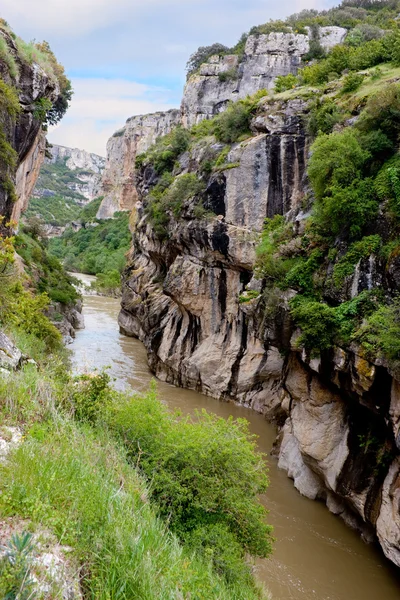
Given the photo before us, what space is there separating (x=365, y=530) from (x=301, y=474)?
2.33 metres

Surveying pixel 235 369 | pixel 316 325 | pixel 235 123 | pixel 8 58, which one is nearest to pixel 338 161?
pixel 316 325

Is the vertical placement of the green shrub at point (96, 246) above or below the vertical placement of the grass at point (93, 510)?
above

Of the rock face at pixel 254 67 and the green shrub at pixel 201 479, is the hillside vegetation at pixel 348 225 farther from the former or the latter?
the rock face at pixel 254 67

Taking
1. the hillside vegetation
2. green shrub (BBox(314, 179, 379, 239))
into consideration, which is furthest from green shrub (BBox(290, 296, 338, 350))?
green shrub (BBox(314, 179, 379, 239))

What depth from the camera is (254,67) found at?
3447 centimetres

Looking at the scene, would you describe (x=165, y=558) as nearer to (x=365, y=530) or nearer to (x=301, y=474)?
(x=365, y=530)

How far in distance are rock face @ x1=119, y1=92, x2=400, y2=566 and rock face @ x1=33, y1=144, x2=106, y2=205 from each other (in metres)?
124

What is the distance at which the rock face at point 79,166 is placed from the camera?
148 metres

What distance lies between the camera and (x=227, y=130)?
20.8m

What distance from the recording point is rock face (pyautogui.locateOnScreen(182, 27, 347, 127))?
33.5 metres

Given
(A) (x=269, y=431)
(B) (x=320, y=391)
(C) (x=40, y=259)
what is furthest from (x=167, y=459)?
(C) (x=40, y=259)

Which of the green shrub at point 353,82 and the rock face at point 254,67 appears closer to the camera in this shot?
the green shrub at point 353,82

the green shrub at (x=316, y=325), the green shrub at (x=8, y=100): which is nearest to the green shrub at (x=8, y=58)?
the green shrub at (x=8, y=100)

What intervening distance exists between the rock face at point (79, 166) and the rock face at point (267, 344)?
407ft
